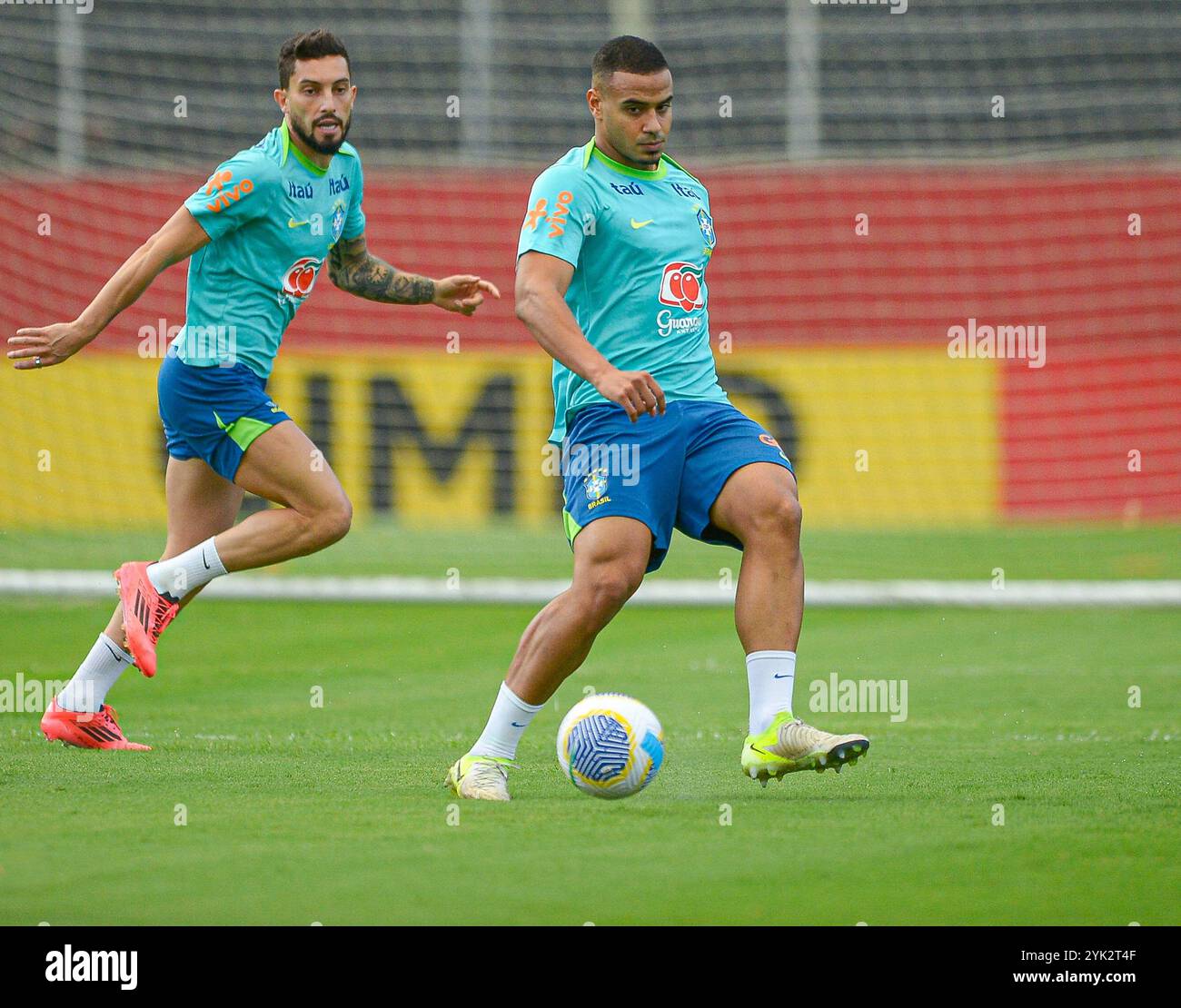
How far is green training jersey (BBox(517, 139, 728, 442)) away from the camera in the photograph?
538 centimetres

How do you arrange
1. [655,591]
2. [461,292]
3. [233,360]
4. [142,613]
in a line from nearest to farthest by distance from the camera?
[142,613], [233,360], [461,292], [655,591]

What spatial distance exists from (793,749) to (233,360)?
2476 mm

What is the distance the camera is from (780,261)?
682 inches

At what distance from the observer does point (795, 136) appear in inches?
672

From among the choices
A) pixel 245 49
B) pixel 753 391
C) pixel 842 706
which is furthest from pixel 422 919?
pixel 245 49

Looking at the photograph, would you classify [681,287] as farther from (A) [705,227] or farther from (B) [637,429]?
(B) [637,429]

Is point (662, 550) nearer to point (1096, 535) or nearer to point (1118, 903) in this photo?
point (1118, 903)

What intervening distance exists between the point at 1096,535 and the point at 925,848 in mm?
11967

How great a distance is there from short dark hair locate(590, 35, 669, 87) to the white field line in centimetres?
530

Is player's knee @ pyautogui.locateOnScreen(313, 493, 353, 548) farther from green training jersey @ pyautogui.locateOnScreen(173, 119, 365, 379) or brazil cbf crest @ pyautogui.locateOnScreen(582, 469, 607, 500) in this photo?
brazil cbf crest @ pyautogui.locateOnScreen(582, 469, 607, 500)

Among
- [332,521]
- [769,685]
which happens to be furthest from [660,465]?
[332,521]

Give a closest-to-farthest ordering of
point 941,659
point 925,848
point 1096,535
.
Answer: point 925,848, point 941,659, point 1096,535

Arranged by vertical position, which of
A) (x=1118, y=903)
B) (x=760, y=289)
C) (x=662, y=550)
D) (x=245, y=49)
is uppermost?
(x=245, y=49)

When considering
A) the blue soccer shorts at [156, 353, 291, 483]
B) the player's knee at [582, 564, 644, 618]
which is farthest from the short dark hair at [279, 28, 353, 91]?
the player's knee at [582, 564, 644, 618]
